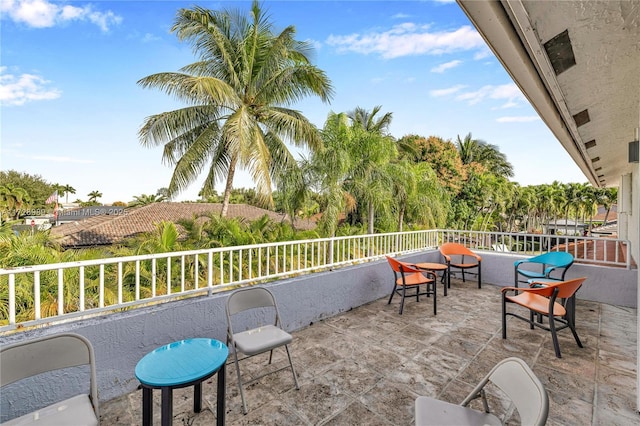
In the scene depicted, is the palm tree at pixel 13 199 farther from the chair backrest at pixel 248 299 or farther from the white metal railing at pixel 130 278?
the chair backrest at pixel 248 299

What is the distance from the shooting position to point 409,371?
304 cm

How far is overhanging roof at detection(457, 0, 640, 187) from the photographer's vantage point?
175 centimetres

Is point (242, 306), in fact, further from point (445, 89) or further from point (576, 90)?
point (445, 89)

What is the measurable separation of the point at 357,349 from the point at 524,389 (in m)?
2.30

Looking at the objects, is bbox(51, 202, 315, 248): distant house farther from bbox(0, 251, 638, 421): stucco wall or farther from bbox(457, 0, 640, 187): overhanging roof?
bbox(457, 0, 640, 187): overhanging roof

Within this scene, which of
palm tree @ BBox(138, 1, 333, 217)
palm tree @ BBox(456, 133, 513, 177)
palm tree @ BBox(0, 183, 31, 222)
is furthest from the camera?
palm tree @ BBox(0, 183, 31, 222)

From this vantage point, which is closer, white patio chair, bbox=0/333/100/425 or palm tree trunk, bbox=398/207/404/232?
white patio chair, bbox=0/333/100/425

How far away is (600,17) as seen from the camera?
1.86m

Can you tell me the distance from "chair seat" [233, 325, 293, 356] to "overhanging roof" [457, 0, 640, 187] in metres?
2.85

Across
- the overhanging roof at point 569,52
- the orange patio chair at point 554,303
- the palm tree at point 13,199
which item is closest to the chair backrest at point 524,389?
the overhanging roof at point 569,52

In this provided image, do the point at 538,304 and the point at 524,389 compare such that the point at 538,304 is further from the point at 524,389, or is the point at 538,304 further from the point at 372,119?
the point at 372,119

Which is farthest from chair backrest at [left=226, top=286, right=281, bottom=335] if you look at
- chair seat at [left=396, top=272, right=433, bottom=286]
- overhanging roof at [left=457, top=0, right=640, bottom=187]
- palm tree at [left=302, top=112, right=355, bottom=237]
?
palm tree at [left=302, top=112, right=355, bottom=237]

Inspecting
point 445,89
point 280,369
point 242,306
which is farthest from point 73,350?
point 445,89

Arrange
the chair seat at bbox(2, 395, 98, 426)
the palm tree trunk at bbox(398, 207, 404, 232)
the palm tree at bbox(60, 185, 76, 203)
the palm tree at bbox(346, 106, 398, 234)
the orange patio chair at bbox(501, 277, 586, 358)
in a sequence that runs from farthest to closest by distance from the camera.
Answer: the palm tree at bbox(60, 185, 76, 203)
the palm tree trunk at bbox(398, 207, 404, 232)
the palm tree at bbox(346, 106, 398, 234)
the orange patio chair at bbox(501, 277, 586, 358)
the chair seat at bbox(2, 395, 98, 426)
